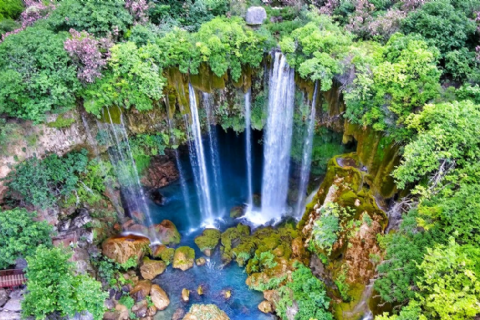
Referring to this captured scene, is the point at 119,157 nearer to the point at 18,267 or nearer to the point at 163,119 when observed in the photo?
the point at 163,119

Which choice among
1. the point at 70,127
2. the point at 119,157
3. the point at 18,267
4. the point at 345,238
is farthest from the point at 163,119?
the point at 345,238

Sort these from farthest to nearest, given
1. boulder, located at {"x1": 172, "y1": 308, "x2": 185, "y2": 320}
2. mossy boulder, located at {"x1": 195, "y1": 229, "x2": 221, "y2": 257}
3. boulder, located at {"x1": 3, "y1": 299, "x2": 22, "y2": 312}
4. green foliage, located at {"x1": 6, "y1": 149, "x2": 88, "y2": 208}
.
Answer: mossy boulder, located at {"x1": 195, "y1": 229, "x2": 221, "y2": 257}, boulder, located at {"x1": 172, "y1": 308, "x2": 185, "y2": 320}, green foliage, located at {"x1": 6, "y1": 149, "x2": 88, "y2": 208}, boulder, located at {"x1": 3, "y1": 299, "x2": 22, "y2": 312}

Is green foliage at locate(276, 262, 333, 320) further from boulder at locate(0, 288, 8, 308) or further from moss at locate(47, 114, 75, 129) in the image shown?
moss at locate(47, 114, 75, 129)

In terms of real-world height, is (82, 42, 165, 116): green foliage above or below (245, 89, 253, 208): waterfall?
above

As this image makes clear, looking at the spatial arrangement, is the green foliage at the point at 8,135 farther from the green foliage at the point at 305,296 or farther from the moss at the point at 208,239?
the green foliage at the point at 305,296

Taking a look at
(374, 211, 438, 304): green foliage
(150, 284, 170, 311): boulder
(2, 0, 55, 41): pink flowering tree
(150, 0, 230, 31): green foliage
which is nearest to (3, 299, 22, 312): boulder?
(150, 284, 170, 311): boulder

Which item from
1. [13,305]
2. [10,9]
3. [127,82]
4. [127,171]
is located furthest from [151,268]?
[10,9]
